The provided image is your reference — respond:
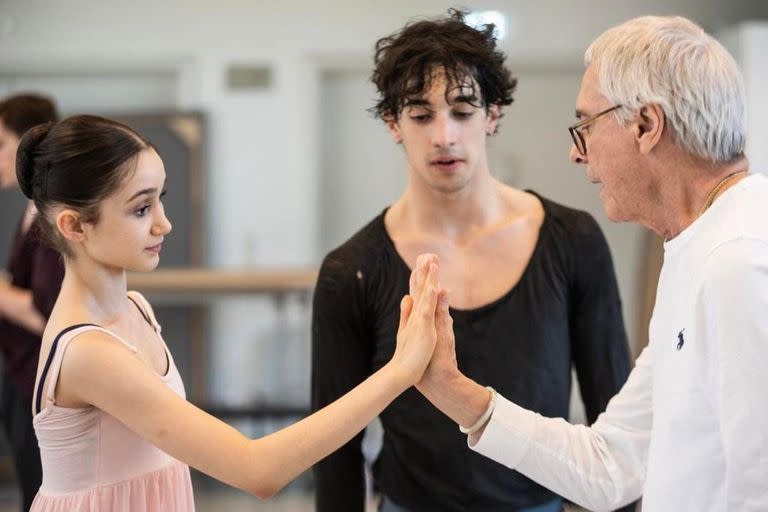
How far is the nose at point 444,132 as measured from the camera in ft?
6.19

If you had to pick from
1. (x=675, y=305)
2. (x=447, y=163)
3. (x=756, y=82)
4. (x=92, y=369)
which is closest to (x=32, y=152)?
(x=92, y=369)

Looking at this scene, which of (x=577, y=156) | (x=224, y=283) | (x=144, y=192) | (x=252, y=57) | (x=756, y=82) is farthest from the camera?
(x=252, y=57)

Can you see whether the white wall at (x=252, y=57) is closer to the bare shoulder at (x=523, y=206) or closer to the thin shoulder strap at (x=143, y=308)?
the bare shoulder at (x=523, y=206)

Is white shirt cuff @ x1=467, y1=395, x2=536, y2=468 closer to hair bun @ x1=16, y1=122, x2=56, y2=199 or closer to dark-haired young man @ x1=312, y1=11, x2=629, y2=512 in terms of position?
dark-haired young man @ x1=312, y1=11, x2=629, y2=512

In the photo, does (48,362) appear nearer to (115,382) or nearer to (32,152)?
(115,382)

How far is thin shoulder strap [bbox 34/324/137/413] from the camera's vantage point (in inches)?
57.9

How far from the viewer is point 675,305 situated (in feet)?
4.72

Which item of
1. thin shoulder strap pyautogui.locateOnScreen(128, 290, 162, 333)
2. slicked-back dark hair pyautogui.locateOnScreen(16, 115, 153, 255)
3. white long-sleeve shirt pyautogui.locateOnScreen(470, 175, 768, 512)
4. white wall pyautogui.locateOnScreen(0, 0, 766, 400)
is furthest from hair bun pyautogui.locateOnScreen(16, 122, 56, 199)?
white wall pyautogui.locateOnScreen(0, 0, 766, 400)

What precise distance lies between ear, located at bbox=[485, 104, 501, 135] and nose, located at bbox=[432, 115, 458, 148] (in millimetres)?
119

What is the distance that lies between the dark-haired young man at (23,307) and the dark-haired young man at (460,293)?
97 cm

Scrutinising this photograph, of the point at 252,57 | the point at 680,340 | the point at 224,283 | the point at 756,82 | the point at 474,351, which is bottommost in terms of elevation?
the point at 224,283

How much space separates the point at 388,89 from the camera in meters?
2.01

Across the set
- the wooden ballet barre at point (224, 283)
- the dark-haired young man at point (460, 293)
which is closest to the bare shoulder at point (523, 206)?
the dark-haired young man at point (460, 293)

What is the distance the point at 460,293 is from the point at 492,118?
367 mm
